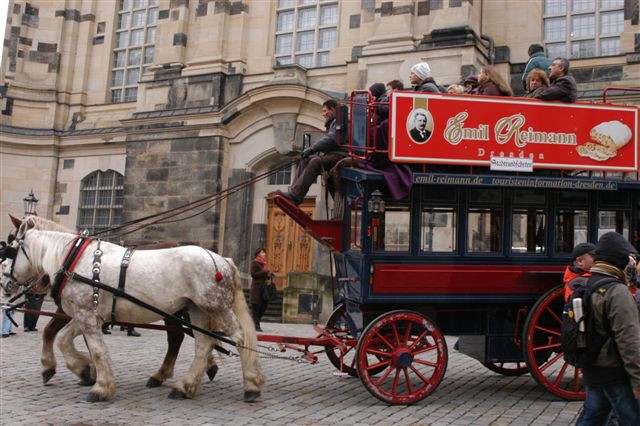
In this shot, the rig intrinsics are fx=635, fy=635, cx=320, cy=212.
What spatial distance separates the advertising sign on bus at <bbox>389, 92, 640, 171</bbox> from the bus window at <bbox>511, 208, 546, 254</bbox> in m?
0.53

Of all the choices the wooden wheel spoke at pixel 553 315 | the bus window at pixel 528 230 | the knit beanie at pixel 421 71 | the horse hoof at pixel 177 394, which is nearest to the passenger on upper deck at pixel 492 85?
the knit beanie at pixel 421 71

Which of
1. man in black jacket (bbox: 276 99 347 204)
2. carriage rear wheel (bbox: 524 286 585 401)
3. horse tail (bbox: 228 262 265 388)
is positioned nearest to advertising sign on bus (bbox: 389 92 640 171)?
man in black jacket (bbox: 276 99 347 204)

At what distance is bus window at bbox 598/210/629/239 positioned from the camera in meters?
7.04

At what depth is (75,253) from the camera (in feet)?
21.4

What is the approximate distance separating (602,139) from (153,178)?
1307cm

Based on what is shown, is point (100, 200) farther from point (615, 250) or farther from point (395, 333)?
point (615, 250)

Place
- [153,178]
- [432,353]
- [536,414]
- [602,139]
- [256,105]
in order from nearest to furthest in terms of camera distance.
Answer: [536,414]
[602,139]
[432,353]
[256,105]
[153,178]

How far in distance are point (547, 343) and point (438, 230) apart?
1684 mm

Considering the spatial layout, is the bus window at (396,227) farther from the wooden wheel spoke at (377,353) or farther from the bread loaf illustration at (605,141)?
the bread loaf illustration at (605,141)

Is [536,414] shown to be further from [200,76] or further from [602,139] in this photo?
[200,76]

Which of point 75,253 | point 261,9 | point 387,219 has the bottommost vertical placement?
point 75,253

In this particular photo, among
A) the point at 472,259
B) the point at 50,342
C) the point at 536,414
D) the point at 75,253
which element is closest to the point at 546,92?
the point at 472,259

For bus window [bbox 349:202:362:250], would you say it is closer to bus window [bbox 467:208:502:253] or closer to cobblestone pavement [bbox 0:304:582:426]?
bus window [bbox 467:208:502:253]

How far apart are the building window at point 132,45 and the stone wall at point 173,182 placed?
13.9 ft
